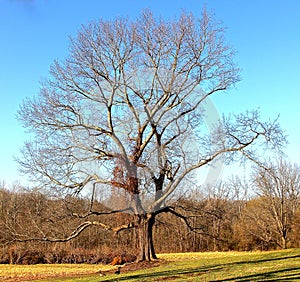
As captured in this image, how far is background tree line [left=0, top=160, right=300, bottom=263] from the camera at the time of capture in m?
19.2

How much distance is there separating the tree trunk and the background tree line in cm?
168

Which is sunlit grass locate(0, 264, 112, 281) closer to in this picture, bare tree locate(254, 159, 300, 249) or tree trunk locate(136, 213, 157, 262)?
tree trunk locate(136, 213, 157, 262)

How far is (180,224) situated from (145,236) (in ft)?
45.0

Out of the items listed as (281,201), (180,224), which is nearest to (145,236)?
(180,224)

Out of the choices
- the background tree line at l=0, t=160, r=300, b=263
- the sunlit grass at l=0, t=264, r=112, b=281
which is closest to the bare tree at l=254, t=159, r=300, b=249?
the background tree line at l=0, t=160, r=300, b=263

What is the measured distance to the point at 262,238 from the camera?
38250mm

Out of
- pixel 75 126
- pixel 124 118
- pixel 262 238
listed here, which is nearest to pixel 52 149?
pixel 75 126

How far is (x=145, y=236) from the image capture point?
61.9 feet

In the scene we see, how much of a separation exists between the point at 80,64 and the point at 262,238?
27904 millimetres

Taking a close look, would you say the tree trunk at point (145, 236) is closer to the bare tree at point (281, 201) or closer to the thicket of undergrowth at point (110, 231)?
the thicket of undergrowth at point (110, 231)

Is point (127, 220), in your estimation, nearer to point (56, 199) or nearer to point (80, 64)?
point (56, 199)

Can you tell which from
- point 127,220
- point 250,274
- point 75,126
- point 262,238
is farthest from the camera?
point 262,238

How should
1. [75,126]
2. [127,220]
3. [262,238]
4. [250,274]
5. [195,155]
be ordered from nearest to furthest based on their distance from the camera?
1. [250,274]
2. [195,155]
3. [75,126]
4. [127,220]
5. [262,238]

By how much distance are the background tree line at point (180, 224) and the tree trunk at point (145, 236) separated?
5.51 feet
